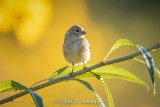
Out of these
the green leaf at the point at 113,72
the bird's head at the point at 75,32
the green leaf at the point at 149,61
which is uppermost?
the bird's head at the point at 75,32

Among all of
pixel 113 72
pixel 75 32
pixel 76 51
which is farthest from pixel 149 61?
pixel 75 32

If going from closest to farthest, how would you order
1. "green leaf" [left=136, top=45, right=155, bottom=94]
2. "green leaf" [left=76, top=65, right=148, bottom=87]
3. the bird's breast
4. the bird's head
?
"green leaf" [left=136, top=45, right=155, bottom=94] → "green leaf" [left=76, top=65, right=148, bottom=87] → the bird's breast → the bird's head

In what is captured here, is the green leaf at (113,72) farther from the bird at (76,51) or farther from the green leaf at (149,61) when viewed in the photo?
the bird at (76,51)

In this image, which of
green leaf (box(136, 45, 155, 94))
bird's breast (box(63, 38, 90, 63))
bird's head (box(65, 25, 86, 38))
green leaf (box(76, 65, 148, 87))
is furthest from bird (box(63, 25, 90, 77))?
green leaf (box(136, 45, 155, 94))

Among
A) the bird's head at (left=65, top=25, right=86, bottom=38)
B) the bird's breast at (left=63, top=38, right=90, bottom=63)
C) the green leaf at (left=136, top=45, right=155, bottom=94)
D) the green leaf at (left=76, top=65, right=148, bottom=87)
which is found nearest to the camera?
the green leaf at (left=136, top=45, right=155, bottom=94)

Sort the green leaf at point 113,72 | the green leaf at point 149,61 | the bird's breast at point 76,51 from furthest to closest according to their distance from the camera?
the bird's breast at point 76,51 → the green leaf at point 113,72 → the green leaf at point 149,61

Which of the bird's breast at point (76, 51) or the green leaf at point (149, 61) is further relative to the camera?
the bird's breast at point (76, 51)

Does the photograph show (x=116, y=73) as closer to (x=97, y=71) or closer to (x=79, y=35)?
(x=97, y=71)

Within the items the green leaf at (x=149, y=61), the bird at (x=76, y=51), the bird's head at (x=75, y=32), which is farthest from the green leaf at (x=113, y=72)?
the bird's head at (x=75, y=32)

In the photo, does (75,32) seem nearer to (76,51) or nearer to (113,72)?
(76,51)

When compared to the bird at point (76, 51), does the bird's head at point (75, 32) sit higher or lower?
higher

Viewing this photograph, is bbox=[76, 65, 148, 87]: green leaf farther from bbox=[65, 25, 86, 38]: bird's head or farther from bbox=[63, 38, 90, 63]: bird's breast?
bbox=[65, 25, 86, 38]: bird's head

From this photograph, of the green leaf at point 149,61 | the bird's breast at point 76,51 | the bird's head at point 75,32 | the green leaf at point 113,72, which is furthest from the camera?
the bird's head at point 75,32
